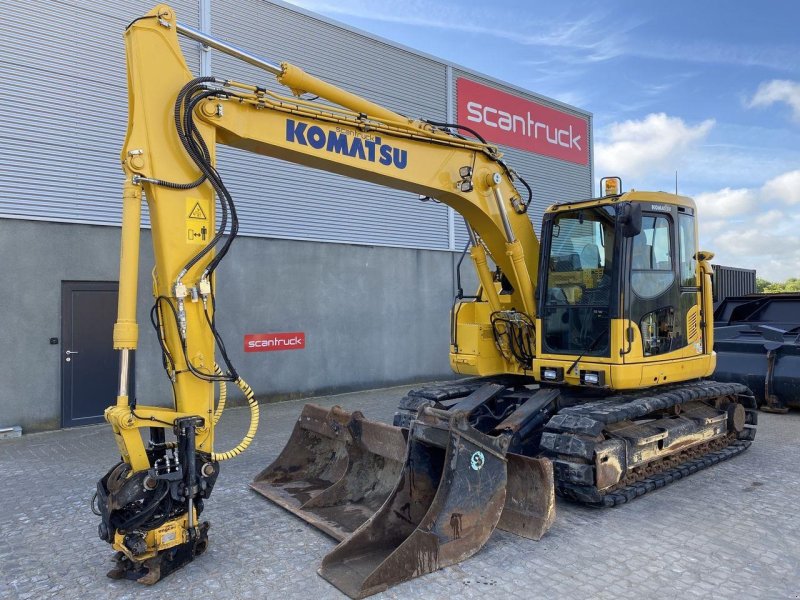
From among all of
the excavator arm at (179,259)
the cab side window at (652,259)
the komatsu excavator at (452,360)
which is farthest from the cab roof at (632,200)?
the excavator arm at (179,259)

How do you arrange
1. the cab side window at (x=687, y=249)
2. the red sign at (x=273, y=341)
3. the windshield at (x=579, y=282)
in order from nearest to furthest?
the windshield at (x=579, y=282)
the cab side window at (x=687, y=249)
the red sign at (x=273, y=341)

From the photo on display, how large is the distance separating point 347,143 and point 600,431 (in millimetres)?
3229

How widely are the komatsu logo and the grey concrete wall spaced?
549 cm

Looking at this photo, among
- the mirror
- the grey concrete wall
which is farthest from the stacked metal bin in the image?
the grey concrete wall

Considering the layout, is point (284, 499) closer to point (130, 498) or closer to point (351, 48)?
point (130, 498)

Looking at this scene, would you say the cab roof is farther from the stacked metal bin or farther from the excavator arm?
the stacked metal bin

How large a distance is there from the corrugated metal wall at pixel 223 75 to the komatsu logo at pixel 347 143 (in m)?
5.61

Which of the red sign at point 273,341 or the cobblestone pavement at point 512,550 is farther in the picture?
the red sign at point 273,341

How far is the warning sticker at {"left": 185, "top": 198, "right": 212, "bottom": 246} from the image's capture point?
417 cm

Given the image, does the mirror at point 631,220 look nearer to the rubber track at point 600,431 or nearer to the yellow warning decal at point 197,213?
the rubber track at point 600,431

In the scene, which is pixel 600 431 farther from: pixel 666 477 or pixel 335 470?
pixel 335 470

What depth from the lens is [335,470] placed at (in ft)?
18.4

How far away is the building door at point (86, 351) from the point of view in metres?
8.59

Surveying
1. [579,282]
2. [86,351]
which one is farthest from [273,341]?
[579,282]
